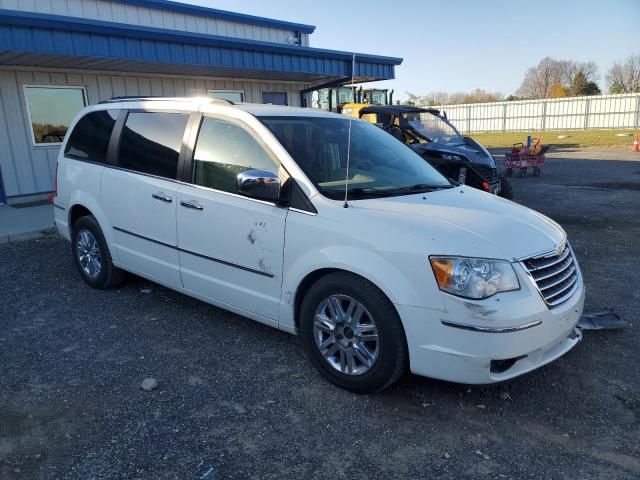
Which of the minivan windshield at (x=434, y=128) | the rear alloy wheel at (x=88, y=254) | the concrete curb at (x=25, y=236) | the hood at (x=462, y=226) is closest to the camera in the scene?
the hood at (x=462, y=226)

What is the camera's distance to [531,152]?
1458 cm

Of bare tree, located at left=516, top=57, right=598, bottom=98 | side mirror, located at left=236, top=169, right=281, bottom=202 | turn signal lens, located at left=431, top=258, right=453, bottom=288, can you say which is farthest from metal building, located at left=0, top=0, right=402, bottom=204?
bare tree, located at left=516, top=57, right=598, bottom=98

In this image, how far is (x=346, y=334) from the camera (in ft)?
10.6

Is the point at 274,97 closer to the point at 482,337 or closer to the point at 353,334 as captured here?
the point at 353,334

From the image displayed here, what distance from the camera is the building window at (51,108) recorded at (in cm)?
992

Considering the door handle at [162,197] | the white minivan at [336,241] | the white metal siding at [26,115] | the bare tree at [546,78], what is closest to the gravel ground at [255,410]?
the white minivan at [336,241]

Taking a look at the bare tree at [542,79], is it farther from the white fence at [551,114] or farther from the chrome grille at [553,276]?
the chrome grille at [553,276]

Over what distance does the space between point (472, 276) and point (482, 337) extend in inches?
13.5

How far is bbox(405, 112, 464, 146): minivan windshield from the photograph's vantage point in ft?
35.8

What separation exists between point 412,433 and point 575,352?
5.68ft

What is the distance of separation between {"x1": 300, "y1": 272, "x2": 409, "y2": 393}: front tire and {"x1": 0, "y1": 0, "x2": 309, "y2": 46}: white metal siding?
400 inches

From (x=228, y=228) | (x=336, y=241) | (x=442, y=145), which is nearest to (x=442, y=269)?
(x=336, y=241)

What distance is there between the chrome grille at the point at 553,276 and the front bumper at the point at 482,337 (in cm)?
10

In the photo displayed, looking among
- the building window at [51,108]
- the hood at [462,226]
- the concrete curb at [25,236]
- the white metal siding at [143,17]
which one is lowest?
the concrete curb at [25,236]
